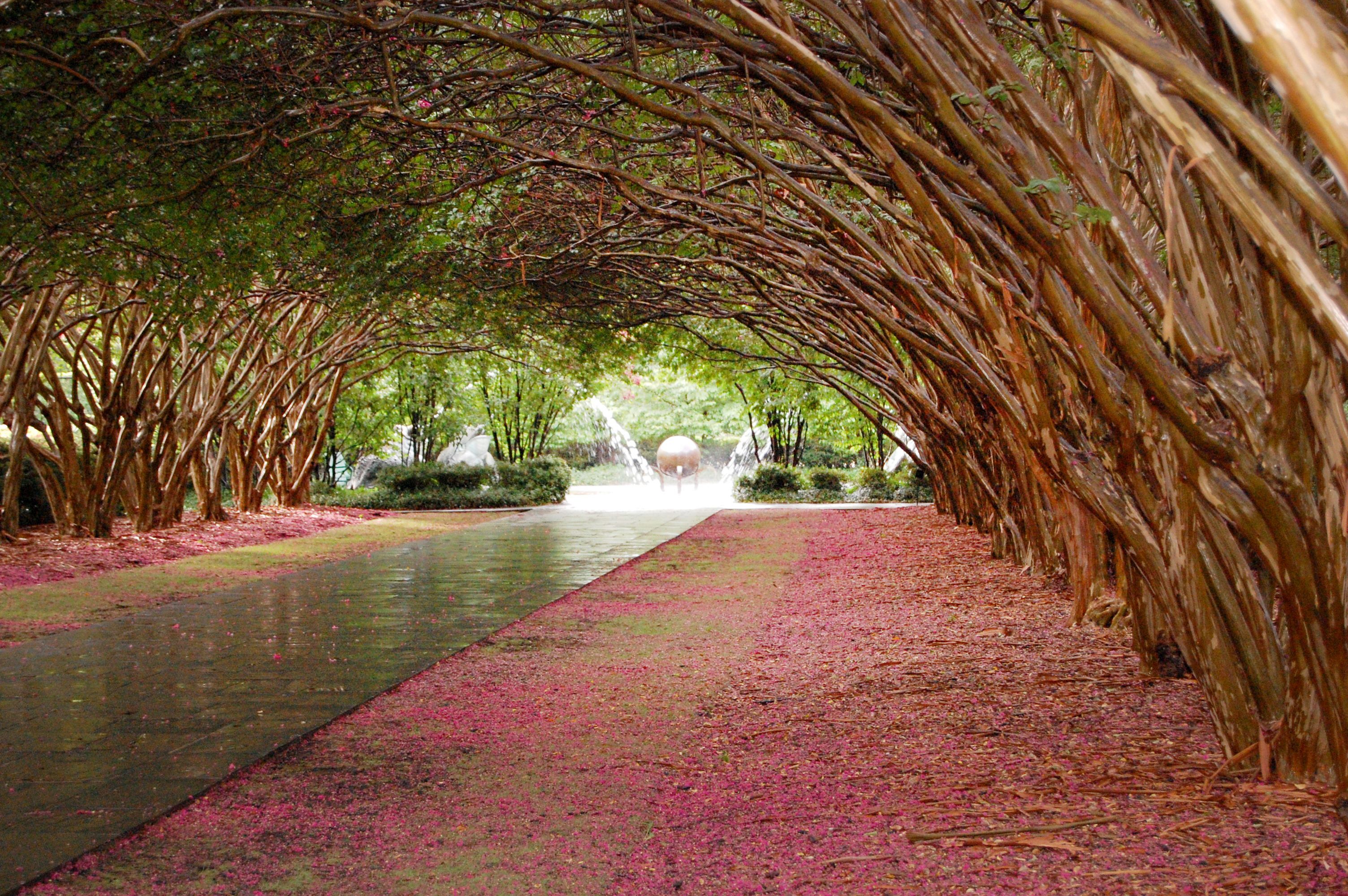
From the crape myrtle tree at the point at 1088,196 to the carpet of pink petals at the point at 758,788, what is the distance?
51 centimetres

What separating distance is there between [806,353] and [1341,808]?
54.0 feet

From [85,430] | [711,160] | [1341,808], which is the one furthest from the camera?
[85,430]

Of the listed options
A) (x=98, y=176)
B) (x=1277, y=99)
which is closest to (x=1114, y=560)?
(x=1277, y=99)

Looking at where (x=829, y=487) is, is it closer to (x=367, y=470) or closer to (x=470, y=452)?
(x=470, y=452)

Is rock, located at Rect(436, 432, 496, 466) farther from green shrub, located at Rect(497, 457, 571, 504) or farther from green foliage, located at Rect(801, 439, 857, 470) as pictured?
green foliage, located at Rect(801, 439, 857, 470)

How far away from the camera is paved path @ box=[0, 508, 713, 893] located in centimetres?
409

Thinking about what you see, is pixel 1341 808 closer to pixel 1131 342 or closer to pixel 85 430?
pixel 1131 342

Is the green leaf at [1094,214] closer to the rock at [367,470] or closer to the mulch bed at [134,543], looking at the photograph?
the mulch bed at [134,543]

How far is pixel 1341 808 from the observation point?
346 centimetres

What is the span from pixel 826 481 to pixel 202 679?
19.0 meters

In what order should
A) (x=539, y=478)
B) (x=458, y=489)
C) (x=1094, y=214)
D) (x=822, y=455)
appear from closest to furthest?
(x=1094, y=214)
(x=458, y=489)
(x=539, y=478)
(x=822, y=455)

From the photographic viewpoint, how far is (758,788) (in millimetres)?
4211

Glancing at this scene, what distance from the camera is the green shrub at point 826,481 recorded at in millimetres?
24172

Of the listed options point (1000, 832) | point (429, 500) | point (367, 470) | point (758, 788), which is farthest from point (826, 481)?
point (1000, 832)
